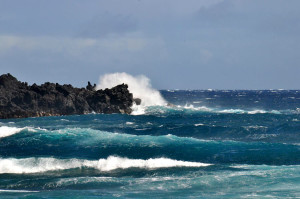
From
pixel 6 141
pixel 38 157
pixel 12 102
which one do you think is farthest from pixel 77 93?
pixel 38 157

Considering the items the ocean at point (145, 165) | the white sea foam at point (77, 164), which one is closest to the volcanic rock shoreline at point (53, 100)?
the ocean at point (145, 165)

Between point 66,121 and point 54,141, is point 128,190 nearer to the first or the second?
point 54,141

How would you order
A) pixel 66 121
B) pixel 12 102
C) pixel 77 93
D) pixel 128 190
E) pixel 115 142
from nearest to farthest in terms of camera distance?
pixel 128 190
pixel 115 142
pixel 66 121
pixel 12 102
pixel 77 93

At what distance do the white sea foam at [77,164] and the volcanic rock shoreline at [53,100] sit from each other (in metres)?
36.5

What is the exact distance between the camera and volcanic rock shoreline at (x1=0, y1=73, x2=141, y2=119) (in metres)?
65.6

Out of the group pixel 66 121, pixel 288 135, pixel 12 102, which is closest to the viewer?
pixel 288 135

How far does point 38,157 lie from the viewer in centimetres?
2964

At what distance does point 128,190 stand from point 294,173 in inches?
331

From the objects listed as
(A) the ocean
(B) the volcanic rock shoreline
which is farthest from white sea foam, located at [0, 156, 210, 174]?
(B) the volcanic rock shoreline

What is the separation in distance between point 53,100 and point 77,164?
136 ft

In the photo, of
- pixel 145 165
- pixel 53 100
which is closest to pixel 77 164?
pixel 145 165

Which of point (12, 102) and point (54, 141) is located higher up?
point (12, 102)

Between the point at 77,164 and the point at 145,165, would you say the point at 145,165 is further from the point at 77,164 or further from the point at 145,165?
the point at 77,164

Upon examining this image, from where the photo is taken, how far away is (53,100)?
224 feet
